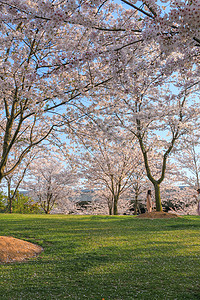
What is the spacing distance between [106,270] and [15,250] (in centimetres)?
241

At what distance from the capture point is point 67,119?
9.83 metres

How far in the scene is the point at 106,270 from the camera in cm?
454

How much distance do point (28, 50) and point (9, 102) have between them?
2.37m

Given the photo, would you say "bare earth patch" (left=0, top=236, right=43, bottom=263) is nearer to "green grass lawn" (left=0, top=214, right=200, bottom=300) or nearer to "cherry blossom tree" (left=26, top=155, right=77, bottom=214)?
"green grass lawn" (left=0, top=214, right=200, bottom=300)

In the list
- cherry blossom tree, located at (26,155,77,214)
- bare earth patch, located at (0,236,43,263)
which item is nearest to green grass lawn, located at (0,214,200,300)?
bare earth patch, located at (0,236,43,263)

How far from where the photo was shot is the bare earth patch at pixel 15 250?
17.8ft

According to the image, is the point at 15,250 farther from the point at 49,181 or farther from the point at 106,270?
the point at 49,181

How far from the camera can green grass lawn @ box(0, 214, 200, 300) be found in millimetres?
3613

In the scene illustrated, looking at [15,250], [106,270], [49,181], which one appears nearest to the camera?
[106,270]

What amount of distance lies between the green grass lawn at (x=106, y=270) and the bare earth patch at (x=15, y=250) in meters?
0.30

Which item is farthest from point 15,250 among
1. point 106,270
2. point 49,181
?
point 49,181

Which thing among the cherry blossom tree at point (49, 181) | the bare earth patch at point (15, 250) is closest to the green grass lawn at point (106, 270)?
the bare earth patch at point (15, 250)

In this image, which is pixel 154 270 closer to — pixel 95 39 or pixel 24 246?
pixel 24 246

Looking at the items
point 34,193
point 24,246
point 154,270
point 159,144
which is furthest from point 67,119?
point 34,193
